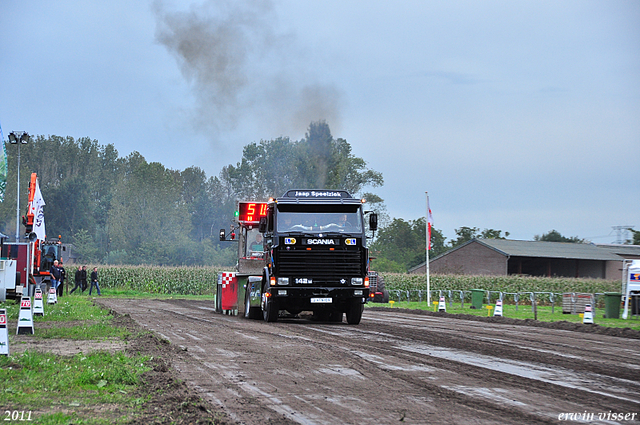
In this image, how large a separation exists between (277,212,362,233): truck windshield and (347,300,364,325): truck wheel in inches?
92.5

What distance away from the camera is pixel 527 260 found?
215 ft

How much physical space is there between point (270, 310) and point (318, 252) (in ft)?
8.53

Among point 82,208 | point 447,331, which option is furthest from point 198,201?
point 447,331

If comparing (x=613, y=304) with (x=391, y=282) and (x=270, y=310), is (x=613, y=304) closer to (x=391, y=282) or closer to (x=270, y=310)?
(x=270, y=310)

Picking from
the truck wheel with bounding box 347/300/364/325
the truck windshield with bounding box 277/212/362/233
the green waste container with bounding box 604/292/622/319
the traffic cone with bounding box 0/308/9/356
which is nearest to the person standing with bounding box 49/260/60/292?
the truck windshield with bounding box 277/212/362/233

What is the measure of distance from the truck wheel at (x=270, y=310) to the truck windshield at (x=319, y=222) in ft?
7.48

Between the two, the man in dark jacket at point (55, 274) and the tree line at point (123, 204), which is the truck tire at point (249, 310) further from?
the tree line at point (123, 204)

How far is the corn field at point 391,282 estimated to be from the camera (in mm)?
50062

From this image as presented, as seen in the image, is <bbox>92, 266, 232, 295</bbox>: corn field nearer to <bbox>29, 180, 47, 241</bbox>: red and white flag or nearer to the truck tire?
<bbox>29, 180, 47, 241</bbox>: red and white flag

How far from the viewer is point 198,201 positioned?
315 ft

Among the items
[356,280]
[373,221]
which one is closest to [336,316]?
[356,280]

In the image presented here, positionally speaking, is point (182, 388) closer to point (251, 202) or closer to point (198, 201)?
point (251, 202)

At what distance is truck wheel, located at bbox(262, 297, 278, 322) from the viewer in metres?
19.5

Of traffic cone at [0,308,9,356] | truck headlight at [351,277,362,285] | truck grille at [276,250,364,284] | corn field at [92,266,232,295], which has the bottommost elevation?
corn field at [92,266,232,295]
